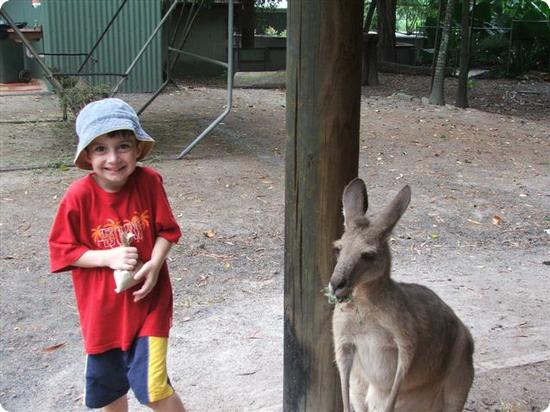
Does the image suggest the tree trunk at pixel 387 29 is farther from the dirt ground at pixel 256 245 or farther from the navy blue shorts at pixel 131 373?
the navy blue shorts at pixel 131 373

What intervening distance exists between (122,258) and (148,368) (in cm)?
41

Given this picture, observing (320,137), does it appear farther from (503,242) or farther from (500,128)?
(500,128)

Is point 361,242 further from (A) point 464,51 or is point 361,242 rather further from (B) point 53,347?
(A) point 464,51

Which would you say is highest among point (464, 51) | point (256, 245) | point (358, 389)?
point (464, 51)

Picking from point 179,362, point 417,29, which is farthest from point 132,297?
point 417,29

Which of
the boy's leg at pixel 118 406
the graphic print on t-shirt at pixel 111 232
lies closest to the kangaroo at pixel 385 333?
the graphic print on t-shirt at pixel 111 232

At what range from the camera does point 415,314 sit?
7.72ft

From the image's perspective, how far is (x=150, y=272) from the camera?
2410 millimetres

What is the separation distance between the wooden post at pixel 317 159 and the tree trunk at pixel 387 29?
1412 centimetres

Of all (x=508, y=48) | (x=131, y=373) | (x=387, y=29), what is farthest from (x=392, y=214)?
(x=508, y=48)

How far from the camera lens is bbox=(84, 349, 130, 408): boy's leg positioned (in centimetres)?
252

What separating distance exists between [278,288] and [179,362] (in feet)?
4.01

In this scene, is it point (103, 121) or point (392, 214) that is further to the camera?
point (103, 121)

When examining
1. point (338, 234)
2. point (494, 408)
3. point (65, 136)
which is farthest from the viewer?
point (65, 136)
